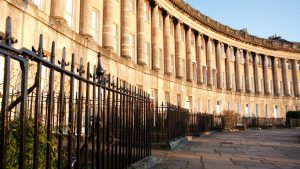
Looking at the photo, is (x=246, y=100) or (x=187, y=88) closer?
(x=187, y=88)

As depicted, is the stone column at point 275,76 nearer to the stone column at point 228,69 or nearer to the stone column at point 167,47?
the stone column at point 228,69

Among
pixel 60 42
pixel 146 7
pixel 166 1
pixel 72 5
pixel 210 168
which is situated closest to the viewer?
pixel 210 168

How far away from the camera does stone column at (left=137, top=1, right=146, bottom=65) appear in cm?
2228

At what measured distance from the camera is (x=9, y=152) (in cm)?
302

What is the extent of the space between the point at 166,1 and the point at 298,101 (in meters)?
33.2

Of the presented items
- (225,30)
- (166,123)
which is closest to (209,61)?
(225,30)

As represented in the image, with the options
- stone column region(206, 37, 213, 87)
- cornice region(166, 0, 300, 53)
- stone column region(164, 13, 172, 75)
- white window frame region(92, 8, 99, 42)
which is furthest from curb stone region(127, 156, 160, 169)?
stone column region(206, 37, 213, 87)

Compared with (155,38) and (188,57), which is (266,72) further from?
(155,38)

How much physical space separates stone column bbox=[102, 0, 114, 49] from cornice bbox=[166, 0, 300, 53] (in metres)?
12.0

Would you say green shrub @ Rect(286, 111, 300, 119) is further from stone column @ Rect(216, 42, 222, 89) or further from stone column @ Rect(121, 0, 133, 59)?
stone column @ Rect(121, 0, 133, 59)

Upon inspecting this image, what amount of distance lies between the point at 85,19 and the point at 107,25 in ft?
9.75

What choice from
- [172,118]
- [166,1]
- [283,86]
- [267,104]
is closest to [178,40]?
[166,1]

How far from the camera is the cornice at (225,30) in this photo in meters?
31.0

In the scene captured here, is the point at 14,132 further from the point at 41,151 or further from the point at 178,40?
the point at 178,40
